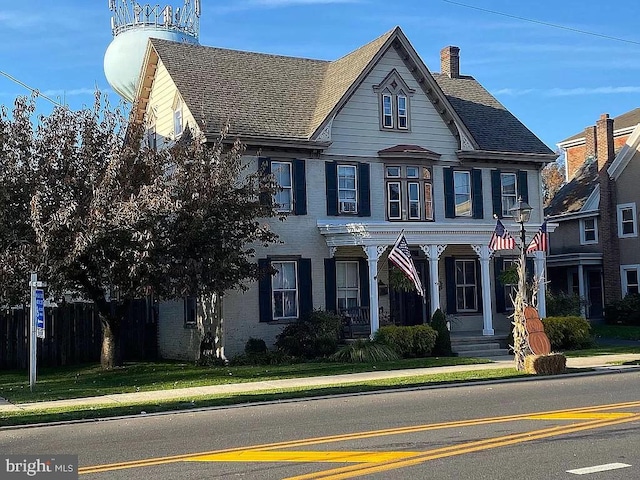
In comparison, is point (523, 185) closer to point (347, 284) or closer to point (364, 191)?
point (364, 191)

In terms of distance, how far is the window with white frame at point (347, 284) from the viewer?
25719mm

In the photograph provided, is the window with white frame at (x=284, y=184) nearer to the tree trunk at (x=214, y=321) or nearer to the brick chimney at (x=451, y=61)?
the tree trunk at (x=214, y=321)

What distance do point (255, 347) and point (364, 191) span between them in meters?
6.28

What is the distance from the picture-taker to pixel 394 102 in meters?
26.8

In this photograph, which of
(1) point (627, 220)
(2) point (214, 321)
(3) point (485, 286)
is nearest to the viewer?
(2) point (214, 321)

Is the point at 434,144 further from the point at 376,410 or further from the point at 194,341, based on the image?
the point at 376,410

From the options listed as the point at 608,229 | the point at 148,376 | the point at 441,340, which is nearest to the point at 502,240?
the point at 441,340

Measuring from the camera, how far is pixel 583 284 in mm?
35594

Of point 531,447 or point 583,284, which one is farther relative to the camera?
point 583,284

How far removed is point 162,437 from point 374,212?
1593 cm

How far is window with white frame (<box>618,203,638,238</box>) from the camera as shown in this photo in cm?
3475

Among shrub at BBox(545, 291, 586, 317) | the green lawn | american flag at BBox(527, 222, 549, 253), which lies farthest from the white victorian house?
the green lawn

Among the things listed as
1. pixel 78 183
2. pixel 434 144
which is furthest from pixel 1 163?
pixel 434 144

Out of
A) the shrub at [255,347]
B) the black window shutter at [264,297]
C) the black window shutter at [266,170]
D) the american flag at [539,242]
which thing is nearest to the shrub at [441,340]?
the american flag at [539,242]
